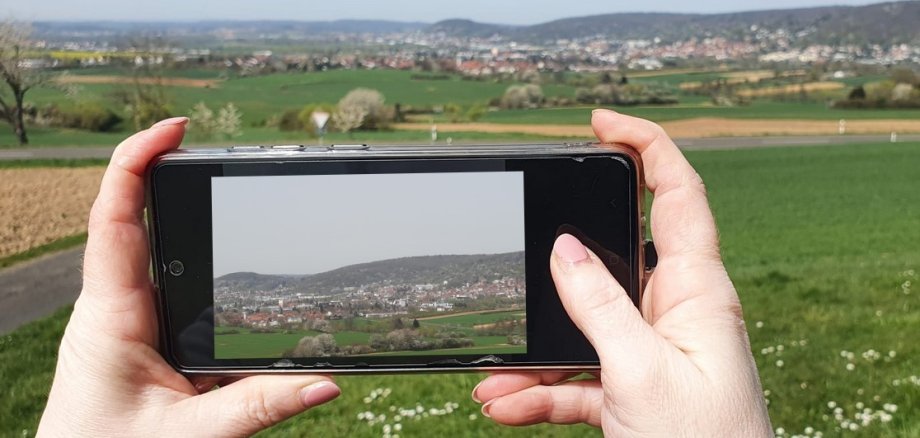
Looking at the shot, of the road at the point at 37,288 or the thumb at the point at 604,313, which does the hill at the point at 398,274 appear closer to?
the thumb at the point at 604,313

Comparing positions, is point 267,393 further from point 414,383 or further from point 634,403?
point 414,383

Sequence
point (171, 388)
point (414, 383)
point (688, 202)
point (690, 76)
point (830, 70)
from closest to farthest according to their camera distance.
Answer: point (688, 202) → point (171, 388) → point (414, 383) → point (690, 76) → point (830, 70)

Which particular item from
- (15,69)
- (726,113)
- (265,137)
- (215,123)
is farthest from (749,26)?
(15,69)

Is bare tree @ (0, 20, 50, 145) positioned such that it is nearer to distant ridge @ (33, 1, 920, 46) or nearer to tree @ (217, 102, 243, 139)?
tree @ (217, 102, 243, 139)

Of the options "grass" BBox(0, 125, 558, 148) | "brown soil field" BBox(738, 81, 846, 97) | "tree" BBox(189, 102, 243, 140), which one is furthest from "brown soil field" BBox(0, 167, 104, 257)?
"brown soil field" BBox(738, 81, 846, 97)

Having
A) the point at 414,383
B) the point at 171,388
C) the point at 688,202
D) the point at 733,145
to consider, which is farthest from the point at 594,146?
the point at 733,145

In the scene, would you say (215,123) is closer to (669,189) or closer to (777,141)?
(669,189)

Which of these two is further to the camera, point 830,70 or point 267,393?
point 830,70

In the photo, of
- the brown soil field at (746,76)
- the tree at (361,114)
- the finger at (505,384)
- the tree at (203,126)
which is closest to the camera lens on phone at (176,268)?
the finger at (505,384)
